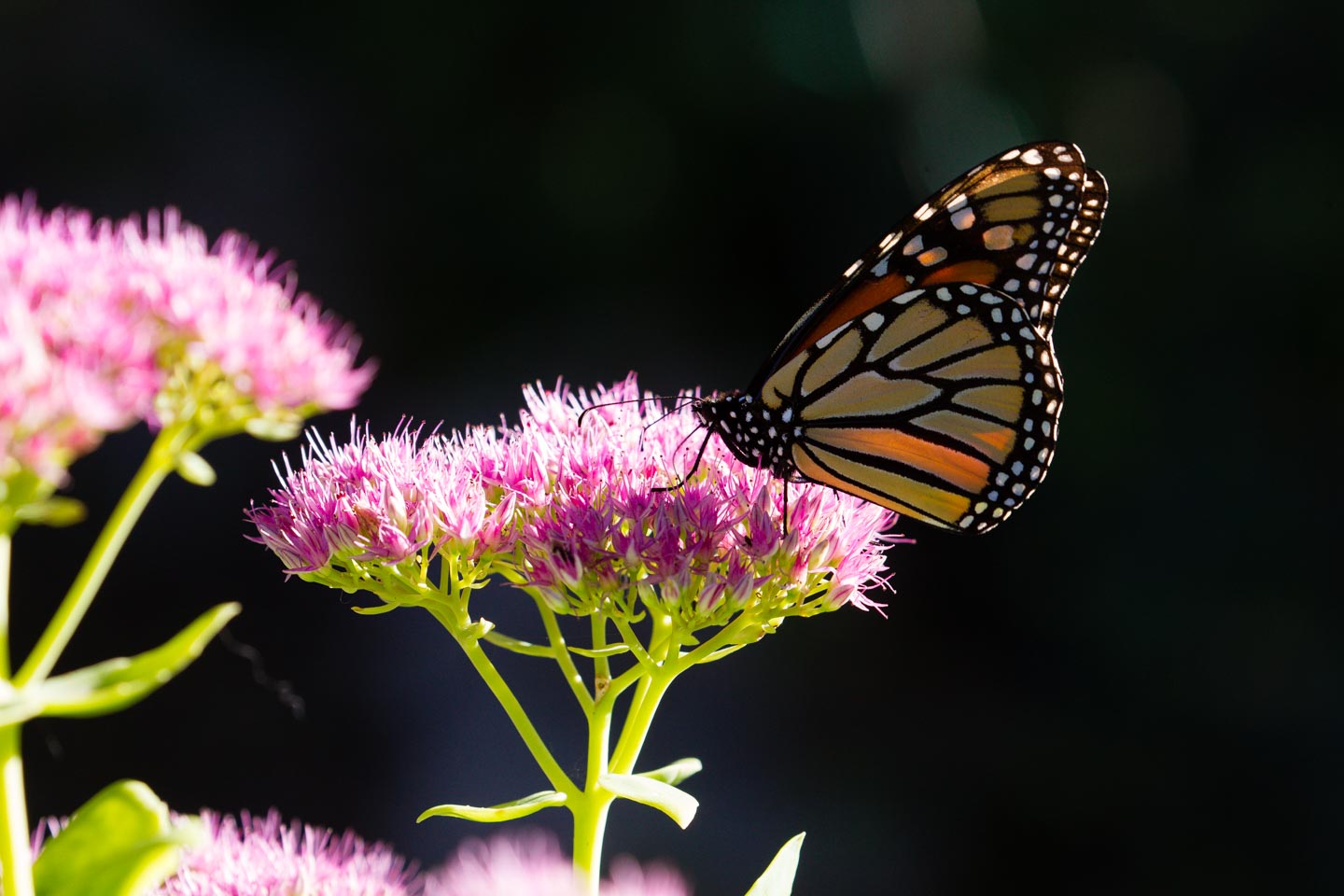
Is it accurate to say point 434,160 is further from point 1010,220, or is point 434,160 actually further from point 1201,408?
point 1010,220

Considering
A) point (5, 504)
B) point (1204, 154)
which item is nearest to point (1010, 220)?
point (5, 504)

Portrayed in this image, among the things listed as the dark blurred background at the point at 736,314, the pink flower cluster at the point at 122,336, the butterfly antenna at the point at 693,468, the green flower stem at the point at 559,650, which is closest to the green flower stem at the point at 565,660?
the green flower stem at the point at 559,650

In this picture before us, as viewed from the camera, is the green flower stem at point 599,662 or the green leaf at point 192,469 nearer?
the green leaf at point 192,469

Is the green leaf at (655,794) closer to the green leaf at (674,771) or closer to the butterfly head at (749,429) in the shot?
the green leaf at (674,771)

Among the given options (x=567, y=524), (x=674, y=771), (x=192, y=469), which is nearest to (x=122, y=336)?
(x=192, y=469)

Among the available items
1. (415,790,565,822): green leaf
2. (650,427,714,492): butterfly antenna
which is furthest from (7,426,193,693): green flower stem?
(650,427,714,492): butterfly antenna

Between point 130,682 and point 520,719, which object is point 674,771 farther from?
point 130,682

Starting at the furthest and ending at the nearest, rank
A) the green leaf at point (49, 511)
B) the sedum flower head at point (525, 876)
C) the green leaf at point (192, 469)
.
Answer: the green leaf at point (192, 469)
the green leaf at point (49, 511)
the sedum flower head at point (525, 876)

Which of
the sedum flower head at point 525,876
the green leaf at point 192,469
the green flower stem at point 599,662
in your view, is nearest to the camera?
the sedum flower head at point 525,876
